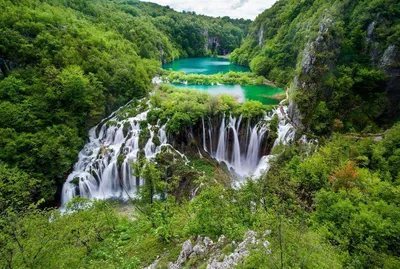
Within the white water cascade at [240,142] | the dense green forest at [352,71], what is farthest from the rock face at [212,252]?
the dense green forest at [352,71]

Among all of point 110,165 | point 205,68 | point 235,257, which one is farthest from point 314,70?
point 205,68

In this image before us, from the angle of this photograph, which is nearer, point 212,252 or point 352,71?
point 212,252

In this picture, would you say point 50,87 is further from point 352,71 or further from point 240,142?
point 352,71

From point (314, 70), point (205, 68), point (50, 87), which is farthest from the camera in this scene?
point (205, 68)

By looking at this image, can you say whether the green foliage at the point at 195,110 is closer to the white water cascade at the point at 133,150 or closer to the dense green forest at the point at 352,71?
the white water cascade at the point at 133,150

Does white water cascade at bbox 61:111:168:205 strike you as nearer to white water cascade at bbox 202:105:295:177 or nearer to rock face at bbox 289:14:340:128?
white water cascade at bbox 202:105:295:177

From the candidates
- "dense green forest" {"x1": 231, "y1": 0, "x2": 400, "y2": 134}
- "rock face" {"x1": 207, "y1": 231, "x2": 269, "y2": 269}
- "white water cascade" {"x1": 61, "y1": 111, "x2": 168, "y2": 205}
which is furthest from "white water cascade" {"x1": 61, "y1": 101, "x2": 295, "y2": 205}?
"rock face" {"x1": 207, "y1": 231, "x2": 269, "y2": 269}
